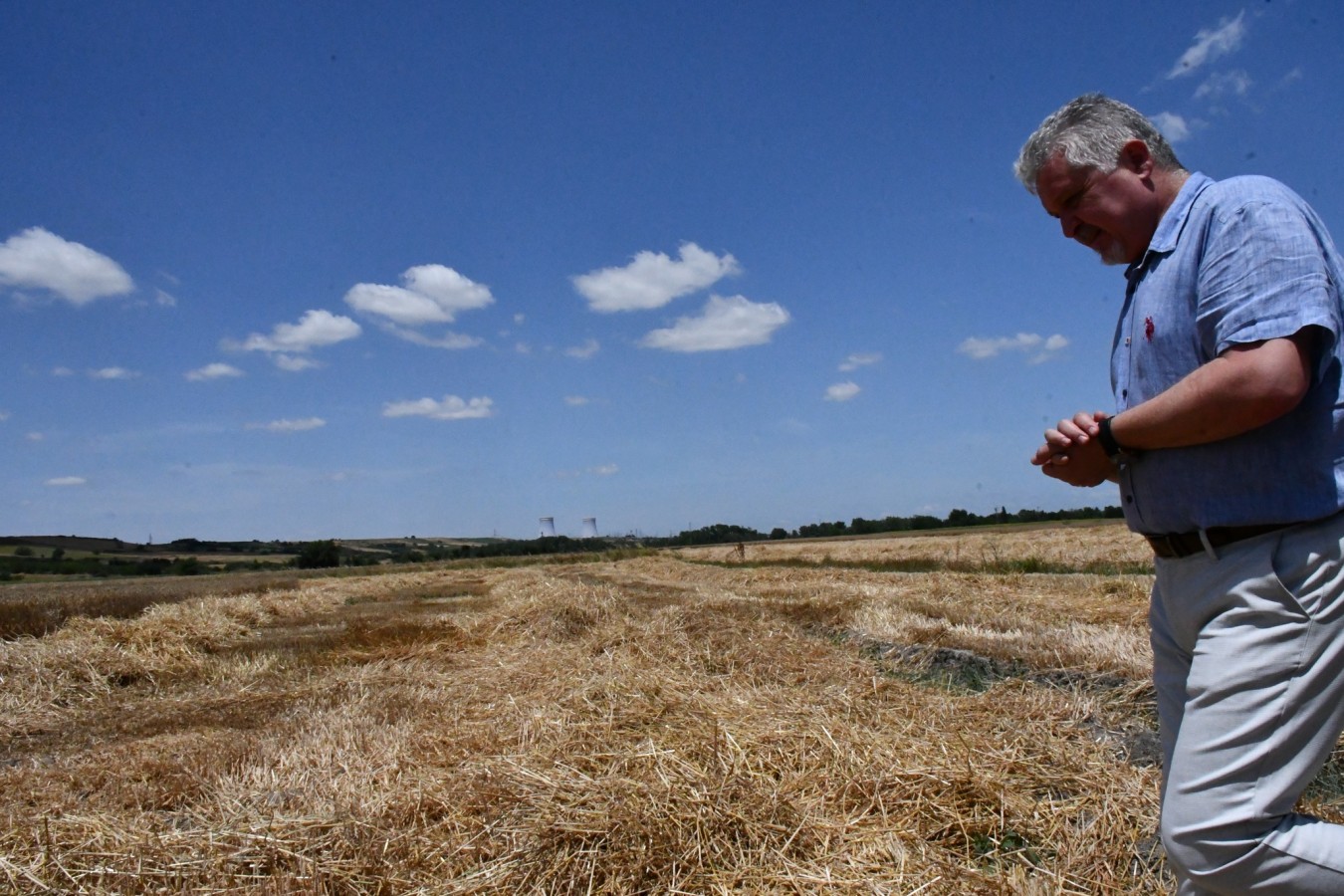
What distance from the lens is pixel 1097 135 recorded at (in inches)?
73.5

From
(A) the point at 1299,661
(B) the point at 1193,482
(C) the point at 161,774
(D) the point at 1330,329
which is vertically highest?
(D) the point at 1330,329

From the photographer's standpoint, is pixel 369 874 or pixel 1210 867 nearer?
pixel 1210 867

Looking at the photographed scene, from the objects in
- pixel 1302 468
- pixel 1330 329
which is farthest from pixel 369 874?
pixel 1330 329

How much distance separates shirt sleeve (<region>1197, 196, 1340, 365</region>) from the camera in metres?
1.49

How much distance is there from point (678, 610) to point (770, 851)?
20.8ft

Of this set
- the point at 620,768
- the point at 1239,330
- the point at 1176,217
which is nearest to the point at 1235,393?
the point at 1239,330

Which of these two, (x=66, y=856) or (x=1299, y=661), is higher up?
(x=1299, y=661)

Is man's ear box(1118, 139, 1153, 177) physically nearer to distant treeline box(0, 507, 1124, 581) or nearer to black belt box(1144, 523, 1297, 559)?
black belt box(1144, 523, 1297, 559)

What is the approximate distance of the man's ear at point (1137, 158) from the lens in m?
1.84

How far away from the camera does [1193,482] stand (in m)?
1.64

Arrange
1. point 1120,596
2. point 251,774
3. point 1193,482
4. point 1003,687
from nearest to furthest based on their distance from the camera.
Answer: point 1193,482 → point 251,774 → point 1003,687 → point 1120,596

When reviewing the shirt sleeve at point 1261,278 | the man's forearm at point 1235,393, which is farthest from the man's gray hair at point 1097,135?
the man's forearm at point 1235,393

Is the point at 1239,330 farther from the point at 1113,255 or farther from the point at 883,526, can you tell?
the point at 883,526

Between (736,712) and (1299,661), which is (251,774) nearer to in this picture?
(736,712)
